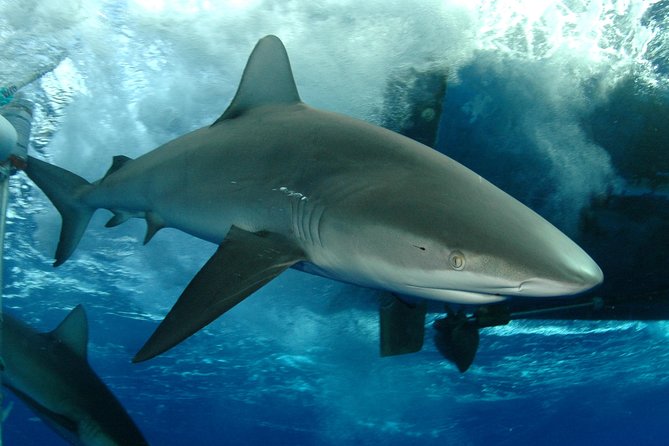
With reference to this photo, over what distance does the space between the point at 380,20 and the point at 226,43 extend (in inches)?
82.3

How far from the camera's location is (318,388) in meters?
29.5

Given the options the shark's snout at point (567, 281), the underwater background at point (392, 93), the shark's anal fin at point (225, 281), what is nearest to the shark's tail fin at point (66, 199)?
the underwater background at point (392, 93)

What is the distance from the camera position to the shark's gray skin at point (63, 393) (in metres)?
5.02

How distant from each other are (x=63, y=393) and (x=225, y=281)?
13.5ft

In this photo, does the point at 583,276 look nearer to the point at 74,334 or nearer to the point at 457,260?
the point at 457,260

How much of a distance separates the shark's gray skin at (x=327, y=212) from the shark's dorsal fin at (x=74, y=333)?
2.71 meters

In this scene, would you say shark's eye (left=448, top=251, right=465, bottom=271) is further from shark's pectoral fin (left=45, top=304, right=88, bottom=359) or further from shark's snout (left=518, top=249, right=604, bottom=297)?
shark's pectoral fin (left=45, top=304, right=88, bottom=359)

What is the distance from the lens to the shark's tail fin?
4.26 m

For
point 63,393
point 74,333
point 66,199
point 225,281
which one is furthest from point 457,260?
point 74,333

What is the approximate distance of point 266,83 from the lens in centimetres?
341

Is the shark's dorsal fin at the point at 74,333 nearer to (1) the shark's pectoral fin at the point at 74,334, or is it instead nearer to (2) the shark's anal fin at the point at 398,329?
(1) the shark's pectoral fin at the point at 74,334

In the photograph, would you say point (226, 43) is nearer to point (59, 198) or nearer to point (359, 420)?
point (59, 198)

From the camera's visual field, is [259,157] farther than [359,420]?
No

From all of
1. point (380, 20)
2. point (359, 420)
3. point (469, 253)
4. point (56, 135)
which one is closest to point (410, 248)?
point (469, 253)
